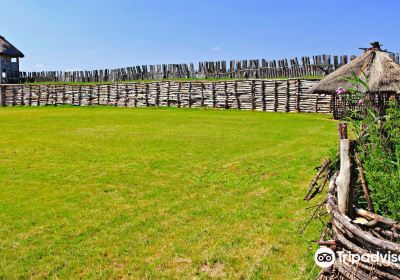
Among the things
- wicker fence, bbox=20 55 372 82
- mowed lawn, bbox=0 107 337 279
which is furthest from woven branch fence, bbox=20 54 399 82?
mowed lawn, bbox=0 107 337 279

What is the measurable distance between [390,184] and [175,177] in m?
7.58

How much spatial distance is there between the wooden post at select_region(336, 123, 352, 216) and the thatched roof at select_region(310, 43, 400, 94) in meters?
16.5

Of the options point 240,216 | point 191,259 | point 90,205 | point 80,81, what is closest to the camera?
point 191,259

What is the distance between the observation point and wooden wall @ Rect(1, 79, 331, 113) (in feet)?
99.3

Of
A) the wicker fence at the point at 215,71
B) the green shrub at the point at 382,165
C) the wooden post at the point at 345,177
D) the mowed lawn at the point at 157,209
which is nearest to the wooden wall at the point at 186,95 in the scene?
the wicker fence at the point at 215,71

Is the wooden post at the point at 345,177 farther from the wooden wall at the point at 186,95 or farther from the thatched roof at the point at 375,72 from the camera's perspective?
the wooden wall at the point at 186,95

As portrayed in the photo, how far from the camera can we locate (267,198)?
8391 millimetres

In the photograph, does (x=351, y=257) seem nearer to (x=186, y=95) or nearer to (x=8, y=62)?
(x=186, y=95)

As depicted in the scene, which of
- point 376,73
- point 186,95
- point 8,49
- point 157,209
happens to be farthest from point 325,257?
point 8,49

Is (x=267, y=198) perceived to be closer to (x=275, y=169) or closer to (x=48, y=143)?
(x=275, y=169)

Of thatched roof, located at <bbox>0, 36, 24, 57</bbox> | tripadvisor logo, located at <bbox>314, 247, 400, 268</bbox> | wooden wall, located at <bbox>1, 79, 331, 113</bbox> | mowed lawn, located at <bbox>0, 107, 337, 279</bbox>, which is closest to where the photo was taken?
tripadvisor logo, located at <bbox>314, 247, 400, 268</bbox>

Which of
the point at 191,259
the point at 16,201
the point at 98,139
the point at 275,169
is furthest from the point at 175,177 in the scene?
the point at 98,139

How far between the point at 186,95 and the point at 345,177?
33.0 metres

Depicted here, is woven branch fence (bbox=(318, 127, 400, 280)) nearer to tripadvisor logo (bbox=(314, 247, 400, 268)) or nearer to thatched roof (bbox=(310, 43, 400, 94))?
tripadvisor logo (bbox=(314, 247, 400, 268))
